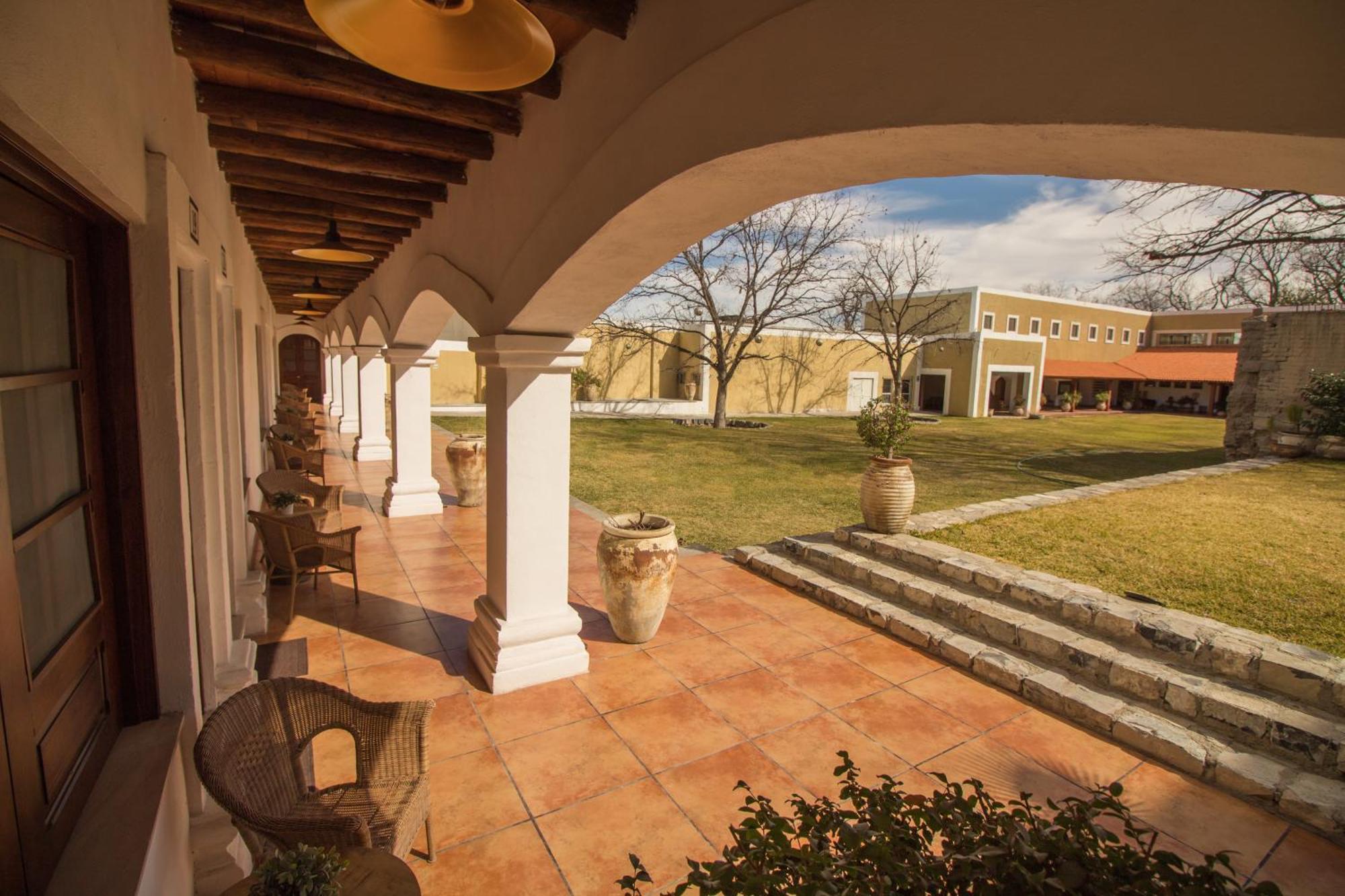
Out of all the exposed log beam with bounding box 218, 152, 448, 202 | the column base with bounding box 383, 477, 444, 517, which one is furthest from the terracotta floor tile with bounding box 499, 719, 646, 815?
the column base with bounding box 383, 477, 444, 517

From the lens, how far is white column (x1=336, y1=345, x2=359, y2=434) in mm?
16500

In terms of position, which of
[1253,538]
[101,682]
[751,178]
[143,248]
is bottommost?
[1253,538]

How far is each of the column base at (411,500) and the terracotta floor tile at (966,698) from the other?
6.56 m

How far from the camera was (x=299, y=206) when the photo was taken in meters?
5.48

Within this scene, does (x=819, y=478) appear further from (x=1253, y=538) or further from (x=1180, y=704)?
(x=1180, y=704)

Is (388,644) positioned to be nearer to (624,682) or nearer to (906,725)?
(624,682)

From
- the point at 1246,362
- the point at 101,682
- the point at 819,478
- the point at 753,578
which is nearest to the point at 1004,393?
the point at 1246,362

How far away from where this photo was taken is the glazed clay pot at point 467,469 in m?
8.86

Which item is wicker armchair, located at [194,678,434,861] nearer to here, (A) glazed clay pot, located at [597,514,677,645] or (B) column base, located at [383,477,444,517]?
(A) glazed clay pot, located at [597,514,677,645]

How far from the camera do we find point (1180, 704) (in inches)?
164

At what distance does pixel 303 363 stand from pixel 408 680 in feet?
78.3

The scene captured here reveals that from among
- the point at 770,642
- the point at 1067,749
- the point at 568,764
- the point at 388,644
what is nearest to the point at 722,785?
the point at 568,764

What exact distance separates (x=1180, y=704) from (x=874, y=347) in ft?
96.8

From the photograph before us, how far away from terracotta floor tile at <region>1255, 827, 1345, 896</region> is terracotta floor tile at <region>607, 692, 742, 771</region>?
104 inches
